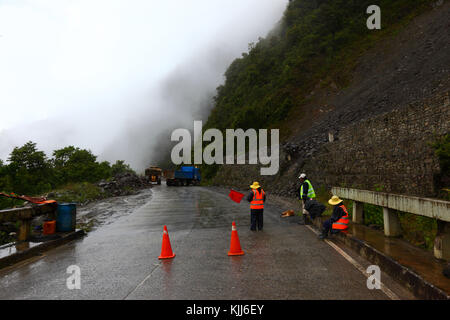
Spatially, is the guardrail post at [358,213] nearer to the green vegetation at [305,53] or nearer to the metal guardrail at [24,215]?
the metal guardrail at [24,215]

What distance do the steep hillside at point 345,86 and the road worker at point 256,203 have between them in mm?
5241

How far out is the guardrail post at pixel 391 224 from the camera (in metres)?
7.41

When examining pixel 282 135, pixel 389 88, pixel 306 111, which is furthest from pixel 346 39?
pixel 389 88

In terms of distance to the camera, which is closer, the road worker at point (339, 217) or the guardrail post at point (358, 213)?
the road worker at point (339, 217)

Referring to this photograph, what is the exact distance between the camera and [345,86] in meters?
38.7

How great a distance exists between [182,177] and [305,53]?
91.9 ft

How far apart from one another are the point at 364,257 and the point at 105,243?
6366 millimetres

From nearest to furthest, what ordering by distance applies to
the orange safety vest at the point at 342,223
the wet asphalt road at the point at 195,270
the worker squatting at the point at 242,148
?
the wet asphalt road at the point at 195,270, the orange safety vest at the point at 342,223, the worker squatting at the point at 242,148

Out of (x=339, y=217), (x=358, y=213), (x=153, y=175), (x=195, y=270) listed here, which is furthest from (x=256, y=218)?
(x=153, y=175)

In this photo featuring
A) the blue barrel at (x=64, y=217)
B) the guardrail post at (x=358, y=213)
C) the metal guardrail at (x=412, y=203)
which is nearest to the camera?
the metal guardrail at (x=412, y=203)

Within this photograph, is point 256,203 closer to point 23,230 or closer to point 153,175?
point 23,230

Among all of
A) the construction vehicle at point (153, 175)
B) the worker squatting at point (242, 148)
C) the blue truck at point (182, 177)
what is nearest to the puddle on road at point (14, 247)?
the worker squatting at point (242, 148)

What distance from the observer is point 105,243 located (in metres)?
8.75
